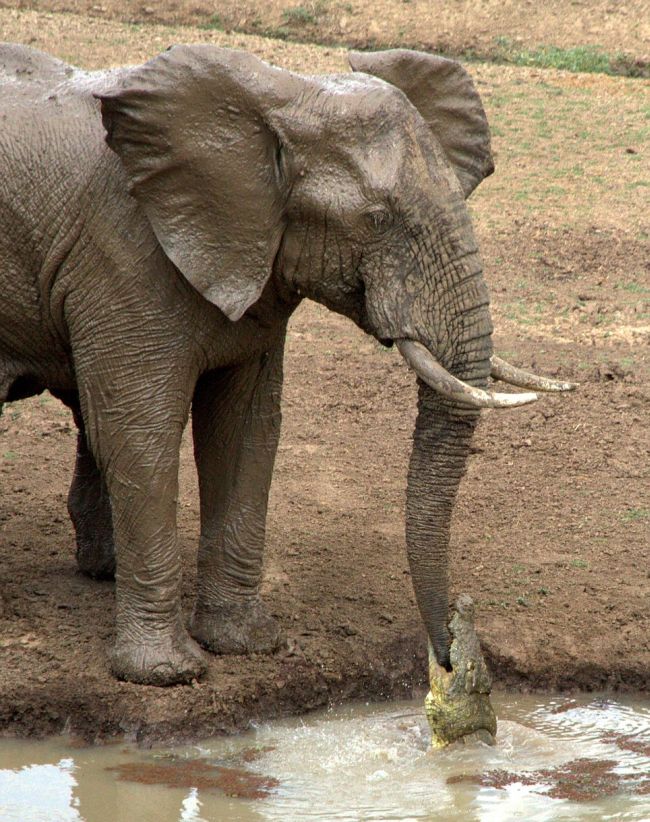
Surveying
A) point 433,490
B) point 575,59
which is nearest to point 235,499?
point 433,490

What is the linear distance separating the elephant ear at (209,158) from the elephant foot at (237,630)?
165 cm

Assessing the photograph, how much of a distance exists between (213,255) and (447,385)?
1.01 meters

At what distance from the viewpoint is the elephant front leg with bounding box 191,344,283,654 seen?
7113mm

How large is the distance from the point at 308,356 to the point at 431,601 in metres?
4.75

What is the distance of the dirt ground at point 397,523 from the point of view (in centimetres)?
700

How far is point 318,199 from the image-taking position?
605 cm

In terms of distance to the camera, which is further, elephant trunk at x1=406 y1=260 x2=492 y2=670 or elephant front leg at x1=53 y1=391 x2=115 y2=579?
elephant front leg at x1=53 y1=391 x2=115 y2=579

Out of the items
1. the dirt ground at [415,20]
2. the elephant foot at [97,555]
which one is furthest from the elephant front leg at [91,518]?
the dirt ground at [415,20]

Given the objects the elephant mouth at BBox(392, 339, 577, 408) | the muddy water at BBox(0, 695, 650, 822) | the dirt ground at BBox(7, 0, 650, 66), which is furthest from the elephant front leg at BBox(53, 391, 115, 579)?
the dirt ground at BBox(7, 0, 650, 66)

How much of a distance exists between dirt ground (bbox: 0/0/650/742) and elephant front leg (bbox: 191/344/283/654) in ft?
0.59

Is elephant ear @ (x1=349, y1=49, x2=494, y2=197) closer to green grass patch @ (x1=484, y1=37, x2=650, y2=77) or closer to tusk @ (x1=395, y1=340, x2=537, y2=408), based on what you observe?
tusk @ (x1=395, y1=340, x2=537, y2=408)

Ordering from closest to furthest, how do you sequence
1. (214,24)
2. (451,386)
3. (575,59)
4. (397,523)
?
(451,386) → (397,523) → (575,59) → (214,24)

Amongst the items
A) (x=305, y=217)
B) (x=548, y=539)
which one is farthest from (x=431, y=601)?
(x=548, y=539)

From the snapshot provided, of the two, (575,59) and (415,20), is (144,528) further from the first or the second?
(415,20)
